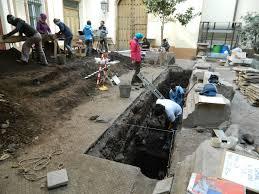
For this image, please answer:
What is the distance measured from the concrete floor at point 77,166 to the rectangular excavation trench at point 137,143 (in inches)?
A: 8.9

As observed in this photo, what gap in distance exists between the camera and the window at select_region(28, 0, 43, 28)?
11277mm

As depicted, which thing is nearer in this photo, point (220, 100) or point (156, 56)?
point (220, 100)

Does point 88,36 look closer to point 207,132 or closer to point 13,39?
point 13,39

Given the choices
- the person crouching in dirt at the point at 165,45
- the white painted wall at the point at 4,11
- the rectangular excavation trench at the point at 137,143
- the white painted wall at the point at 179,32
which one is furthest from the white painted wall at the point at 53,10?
the rectangular excavation trench at the point at 137,143

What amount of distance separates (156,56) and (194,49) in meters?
3.58

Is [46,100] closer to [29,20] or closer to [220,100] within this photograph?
[220,100]

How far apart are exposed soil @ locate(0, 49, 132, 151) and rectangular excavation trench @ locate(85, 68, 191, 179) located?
1.38 meters

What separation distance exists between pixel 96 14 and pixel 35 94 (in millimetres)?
11839

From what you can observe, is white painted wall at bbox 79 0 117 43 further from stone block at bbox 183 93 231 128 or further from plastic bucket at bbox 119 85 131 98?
stone block at bbox 183 93 231 128

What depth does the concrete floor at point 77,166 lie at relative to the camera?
3.15 m

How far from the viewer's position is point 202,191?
6.51 ft

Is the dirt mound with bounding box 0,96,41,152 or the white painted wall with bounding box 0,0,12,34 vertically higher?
the white painted wall with bounding box 0,0,12,34

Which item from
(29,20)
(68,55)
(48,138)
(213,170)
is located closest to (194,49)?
(68,55)

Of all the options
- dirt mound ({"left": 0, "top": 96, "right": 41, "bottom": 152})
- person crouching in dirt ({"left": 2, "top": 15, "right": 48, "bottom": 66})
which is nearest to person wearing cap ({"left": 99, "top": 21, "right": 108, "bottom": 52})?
person crouching in dirt ({"left": 2, "top": 15, "right": 48, "bottom": 66})
